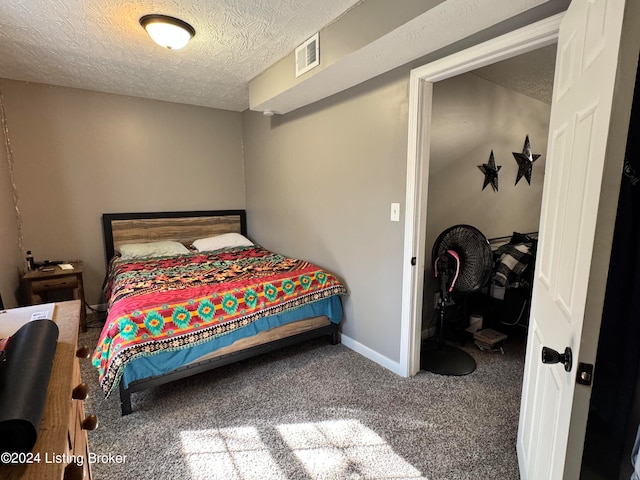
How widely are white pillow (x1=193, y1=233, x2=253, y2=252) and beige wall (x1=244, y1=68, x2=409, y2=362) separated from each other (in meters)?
0.68

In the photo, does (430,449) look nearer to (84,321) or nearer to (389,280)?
(389,280)

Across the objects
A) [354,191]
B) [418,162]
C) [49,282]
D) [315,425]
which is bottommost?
[315,425]

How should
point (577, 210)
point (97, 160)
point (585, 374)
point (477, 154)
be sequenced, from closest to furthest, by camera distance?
point (585, 374), point (577, 210), point (477, 154), point (97, 160)

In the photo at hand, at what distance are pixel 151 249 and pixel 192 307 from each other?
1.70 m

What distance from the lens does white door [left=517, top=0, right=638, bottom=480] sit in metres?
0.78

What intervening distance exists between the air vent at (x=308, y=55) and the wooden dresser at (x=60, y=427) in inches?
78.9

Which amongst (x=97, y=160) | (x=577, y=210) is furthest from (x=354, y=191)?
(x=97, y=160)

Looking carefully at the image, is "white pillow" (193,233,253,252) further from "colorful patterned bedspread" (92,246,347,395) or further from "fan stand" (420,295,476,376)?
"fan stand" (420,295,476,376)

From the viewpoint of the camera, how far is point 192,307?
2.15 meters

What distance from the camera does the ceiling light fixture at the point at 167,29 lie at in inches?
75.3

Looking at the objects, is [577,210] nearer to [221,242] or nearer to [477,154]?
[477,154]

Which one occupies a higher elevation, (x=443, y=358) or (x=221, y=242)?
(x=221, y=242)

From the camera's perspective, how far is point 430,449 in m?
1.70

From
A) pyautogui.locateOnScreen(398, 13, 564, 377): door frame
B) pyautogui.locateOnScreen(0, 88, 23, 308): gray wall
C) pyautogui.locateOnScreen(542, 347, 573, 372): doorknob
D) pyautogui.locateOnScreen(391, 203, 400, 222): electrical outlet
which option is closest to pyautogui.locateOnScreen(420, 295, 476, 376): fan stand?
pyautogui.locateOnScreen(398, 13, 564, 377): door frame
